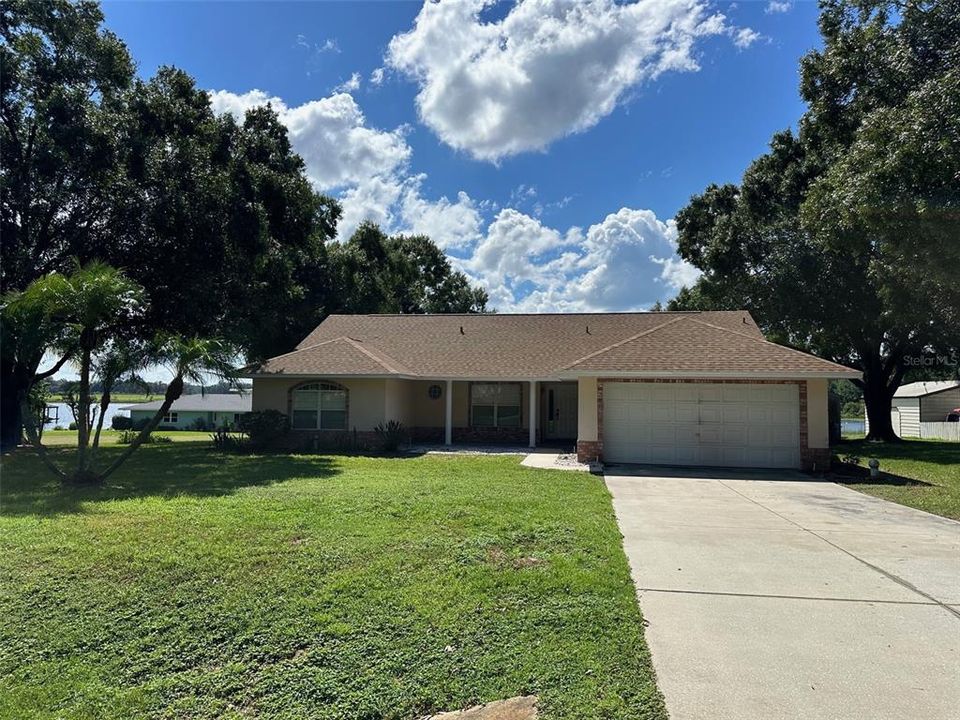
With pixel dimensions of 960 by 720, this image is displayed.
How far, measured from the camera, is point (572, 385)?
2180cm

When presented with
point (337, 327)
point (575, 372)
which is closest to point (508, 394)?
point (575, 372)

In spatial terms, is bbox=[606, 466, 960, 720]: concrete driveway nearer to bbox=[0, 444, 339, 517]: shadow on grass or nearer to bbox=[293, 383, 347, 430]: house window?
bbox=[0, 444, 339, 517]: shadow on grass

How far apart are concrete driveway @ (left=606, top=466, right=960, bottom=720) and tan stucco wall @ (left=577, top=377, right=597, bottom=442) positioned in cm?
595

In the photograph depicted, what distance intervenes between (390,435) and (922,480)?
1352 cm

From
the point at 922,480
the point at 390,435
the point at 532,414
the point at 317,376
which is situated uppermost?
the point at 317,376

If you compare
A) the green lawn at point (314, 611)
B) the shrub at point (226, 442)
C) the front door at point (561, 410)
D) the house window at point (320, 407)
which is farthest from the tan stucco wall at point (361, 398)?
the green lawn at point (314, 611)

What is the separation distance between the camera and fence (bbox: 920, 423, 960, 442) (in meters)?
32.0

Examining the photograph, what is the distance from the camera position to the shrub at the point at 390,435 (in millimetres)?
17953

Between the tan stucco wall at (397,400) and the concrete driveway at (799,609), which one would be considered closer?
the concrete driveway at (799,609)

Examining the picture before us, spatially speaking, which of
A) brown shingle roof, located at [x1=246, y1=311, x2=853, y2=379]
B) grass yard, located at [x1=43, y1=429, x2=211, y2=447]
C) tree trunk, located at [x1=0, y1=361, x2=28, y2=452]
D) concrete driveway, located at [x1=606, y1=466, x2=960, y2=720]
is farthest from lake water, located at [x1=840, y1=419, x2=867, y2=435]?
tree trunk, located at [x1=0, y1=361, x2=28, y2=452]

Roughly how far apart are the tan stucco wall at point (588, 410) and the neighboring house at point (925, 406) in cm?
3337

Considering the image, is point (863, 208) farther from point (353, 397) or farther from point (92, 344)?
point (92, 344)

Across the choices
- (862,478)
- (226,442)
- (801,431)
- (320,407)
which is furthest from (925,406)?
(226,442)

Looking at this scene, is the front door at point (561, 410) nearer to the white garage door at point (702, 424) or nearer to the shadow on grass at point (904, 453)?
the white garage door at point (702, 424)
